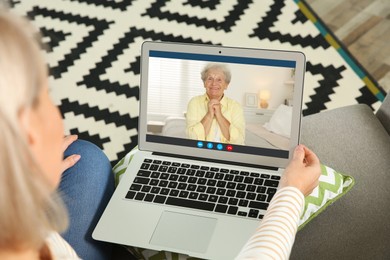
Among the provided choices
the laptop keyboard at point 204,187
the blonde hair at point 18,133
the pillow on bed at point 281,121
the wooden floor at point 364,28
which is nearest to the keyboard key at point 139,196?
the laptop keyboard at point 204,187

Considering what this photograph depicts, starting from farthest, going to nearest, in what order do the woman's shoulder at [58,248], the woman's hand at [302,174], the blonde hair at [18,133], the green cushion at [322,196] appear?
the green cushion at [322,196] → the woman's hand at [302,174] → the woman's shoulder at [58,248] → the blonde hair at [18,133]

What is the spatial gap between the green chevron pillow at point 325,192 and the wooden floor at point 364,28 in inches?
37.5

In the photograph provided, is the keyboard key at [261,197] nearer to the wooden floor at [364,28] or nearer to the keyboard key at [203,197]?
the keyboard key at [203,197]

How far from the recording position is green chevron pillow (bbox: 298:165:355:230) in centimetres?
119

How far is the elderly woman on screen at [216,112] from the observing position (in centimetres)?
125

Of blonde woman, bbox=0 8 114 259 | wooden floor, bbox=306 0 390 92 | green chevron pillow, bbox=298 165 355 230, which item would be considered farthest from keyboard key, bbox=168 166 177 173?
wooden floor, bbox=306 0 390 92

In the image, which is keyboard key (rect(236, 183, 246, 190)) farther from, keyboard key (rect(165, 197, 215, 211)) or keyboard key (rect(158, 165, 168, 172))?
keyboard key (rect(158, 165, 168, 172))

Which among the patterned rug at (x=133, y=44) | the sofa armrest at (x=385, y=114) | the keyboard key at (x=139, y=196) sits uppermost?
the sofa armrest at (x=385, y=114)

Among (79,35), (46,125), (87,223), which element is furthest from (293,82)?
(79,35)

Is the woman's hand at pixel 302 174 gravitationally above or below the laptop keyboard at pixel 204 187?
above

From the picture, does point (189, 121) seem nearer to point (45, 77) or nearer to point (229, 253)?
point (229, 253)

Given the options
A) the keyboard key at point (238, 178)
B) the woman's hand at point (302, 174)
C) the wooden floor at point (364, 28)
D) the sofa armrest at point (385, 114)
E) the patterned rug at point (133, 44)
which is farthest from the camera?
the wooden floor at point (364, 28)

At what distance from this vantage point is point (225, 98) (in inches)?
49.4

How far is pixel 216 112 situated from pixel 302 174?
288 millimetres
